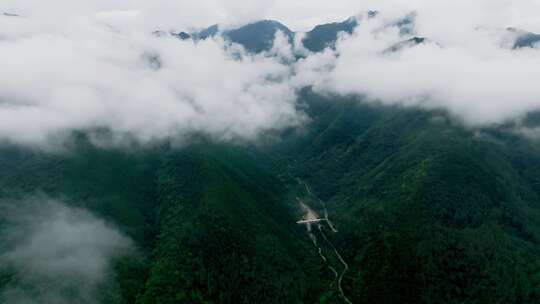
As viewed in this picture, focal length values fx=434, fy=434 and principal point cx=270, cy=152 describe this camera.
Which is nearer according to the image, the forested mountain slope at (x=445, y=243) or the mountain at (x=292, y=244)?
the mountain at (x=292, y=244)

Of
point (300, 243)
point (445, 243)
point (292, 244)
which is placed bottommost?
point (300, 243)

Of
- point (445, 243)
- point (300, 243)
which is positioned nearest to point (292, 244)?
point (300, 243)

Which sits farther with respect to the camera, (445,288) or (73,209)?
(73,209)

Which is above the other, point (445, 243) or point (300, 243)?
point (445, 243)

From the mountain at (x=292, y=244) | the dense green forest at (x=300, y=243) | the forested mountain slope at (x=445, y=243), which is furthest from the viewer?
the forested mountain slope at (x=445, y=243)

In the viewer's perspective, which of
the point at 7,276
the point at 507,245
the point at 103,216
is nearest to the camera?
the point at 7,276

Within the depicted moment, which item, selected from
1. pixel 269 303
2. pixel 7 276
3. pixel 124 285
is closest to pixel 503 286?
pixel 269 303

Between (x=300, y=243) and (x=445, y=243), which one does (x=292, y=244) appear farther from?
(x=445, y=243)

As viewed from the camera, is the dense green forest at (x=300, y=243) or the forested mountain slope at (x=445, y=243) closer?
the dense green forest at (x=300, y=243)

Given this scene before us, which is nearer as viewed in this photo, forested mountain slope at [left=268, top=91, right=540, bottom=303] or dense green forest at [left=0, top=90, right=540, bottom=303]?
dense green forest at [left=0, top=90, right=540, bottom=303]

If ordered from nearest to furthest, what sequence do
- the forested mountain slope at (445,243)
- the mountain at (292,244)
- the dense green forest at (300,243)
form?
the mountain at (292,244) < the dense green forest at (300,243) < the forested mountain slope at (445,243)

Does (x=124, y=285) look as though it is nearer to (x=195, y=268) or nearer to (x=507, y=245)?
(x=195, y=268)
